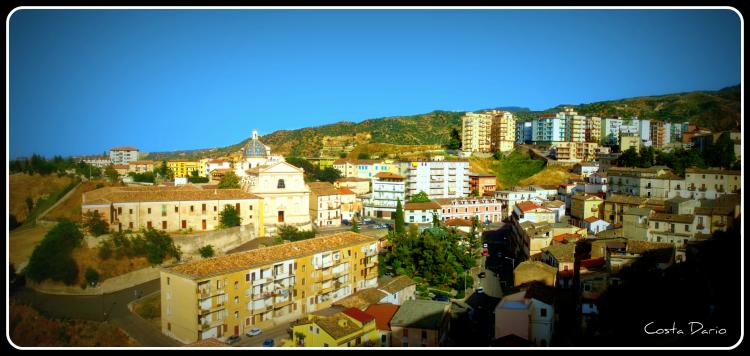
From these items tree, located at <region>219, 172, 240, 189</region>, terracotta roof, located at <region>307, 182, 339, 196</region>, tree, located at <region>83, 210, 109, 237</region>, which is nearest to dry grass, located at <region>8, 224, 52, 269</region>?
tree, located at <region>83, 210, 109, 237</region>

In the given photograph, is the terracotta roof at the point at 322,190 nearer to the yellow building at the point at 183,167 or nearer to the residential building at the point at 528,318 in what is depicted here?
the residential building at the point at 528,318

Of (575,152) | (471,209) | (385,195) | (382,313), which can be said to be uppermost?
(575,152)

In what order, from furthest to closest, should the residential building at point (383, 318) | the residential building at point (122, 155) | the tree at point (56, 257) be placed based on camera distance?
the residential building at point (122, 155), the tree at point (56, 257), the residential building at point (383, 318)

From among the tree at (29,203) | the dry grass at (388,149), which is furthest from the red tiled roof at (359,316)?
the dry grass at (388,149)

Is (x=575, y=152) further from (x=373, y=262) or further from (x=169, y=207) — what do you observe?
(x=169, y=207)

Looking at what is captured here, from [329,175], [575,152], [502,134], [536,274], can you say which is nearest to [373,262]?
[536,274]
